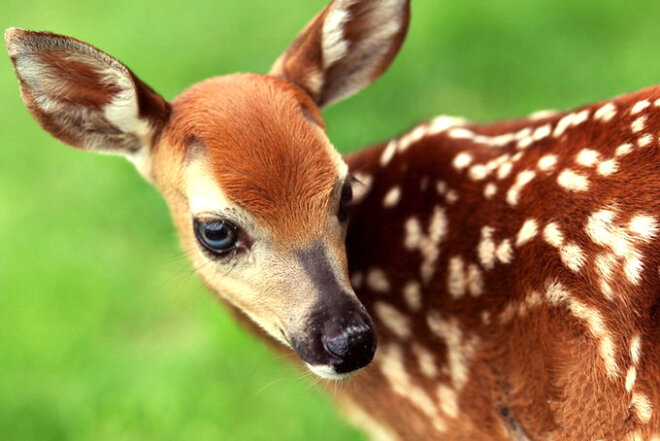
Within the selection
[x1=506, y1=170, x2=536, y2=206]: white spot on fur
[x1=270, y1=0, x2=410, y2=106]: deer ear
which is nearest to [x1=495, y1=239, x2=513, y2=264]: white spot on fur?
[x1=506, y1=170, x2=536, y2=206]: white spot on fur

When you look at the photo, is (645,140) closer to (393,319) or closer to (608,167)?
(608,167)

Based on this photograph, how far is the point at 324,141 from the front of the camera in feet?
9.44

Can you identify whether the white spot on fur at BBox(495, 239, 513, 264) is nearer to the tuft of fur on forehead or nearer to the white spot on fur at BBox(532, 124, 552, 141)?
the white spot on fur at BBox(532, 124, 552, 141)

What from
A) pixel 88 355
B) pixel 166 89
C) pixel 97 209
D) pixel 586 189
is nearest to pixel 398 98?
pixel 166 89

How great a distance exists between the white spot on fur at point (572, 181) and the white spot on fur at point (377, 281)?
2.48ft

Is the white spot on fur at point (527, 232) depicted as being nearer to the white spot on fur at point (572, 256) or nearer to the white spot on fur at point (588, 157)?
the white spot on fur at point (572, 256)

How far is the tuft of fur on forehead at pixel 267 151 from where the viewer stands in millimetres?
2727

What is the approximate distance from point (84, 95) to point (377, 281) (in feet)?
3.91

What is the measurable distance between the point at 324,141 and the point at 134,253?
2824 millimetres

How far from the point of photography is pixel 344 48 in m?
3.24

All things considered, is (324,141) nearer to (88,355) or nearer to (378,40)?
(378,40)

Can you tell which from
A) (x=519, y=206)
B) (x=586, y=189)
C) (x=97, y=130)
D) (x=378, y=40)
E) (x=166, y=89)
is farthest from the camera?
(x=166, y=89)

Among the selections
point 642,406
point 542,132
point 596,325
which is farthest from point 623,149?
point 642,406

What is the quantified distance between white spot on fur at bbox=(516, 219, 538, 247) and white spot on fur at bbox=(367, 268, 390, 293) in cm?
58
